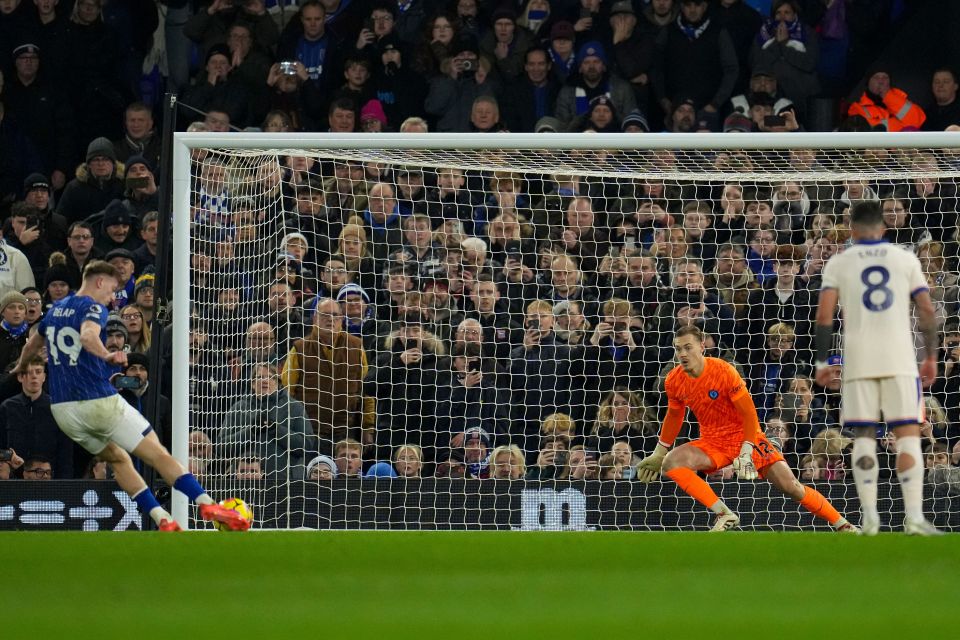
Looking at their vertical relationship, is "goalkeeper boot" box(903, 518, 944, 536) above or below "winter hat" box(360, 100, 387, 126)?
below

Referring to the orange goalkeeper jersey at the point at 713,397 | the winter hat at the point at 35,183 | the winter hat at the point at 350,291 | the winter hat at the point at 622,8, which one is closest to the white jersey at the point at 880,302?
the orange goalkeeper jersey at the point at 713,397

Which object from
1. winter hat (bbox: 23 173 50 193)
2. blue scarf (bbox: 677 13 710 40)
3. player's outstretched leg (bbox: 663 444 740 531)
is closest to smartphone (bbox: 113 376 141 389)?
winter hat (bbox: 23 173 50 193)

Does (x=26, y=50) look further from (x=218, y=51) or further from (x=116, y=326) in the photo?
(x=116, y=326)

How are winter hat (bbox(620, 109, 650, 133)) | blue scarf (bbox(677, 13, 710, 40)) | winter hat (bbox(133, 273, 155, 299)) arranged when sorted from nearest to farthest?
winter hat (bbox(133, 273, 155, 299))
winter hat (bbox(620, 109, 650, 133))
blue scarf (bbox(677, 13, 710, 40))

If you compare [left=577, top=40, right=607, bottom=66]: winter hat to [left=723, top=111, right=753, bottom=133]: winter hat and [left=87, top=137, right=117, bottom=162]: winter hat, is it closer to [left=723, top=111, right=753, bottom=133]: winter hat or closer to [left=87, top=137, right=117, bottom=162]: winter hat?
[left=723, top=111, right=753, bottom=133]: winter hat

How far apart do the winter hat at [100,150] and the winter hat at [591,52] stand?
4.37m

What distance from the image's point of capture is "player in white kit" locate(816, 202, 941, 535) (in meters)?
7.36


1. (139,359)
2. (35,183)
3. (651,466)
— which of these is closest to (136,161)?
(35,183)

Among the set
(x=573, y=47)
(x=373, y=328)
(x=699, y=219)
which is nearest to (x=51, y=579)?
(x=373, y=328)

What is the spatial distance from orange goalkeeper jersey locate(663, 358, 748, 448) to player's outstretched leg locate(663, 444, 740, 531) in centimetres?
31

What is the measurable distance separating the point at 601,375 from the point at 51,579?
20.7 feet

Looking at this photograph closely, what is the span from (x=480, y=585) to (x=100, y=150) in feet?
26.9

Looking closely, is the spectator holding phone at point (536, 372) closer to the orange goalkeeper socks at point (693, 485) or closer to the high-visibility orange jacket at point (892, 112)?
the orange goalkeeper socks at point (693, 485)

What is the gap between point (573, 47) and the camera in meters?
13.9
